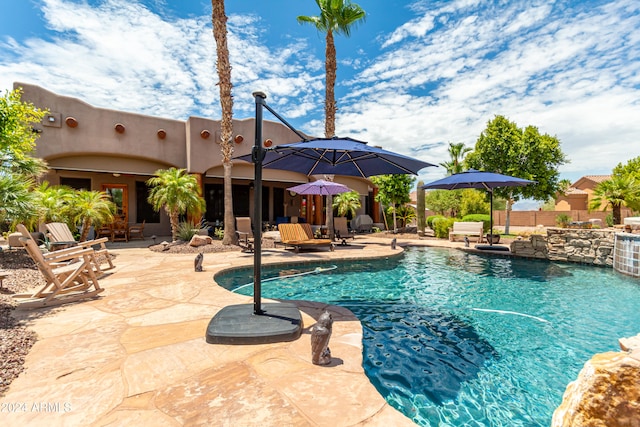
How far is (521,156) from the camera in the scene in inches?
789

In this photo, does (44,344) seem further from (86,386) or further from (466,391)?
(466,391)

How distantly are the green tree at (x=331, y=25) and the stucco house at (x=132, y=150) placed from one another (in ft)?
12.9

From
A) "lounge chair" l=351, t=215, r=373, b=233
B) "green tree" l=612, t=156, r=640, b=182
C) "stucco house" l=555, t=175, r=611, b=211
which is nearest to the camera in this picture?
"lounge chair" l=351, t=215, r=373, b=233

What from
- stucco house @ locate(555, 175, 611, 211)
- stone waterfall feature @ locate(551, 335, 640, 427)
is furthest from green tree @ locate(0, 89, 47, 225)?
stucco house @ locate(555, 175, 611, 211)

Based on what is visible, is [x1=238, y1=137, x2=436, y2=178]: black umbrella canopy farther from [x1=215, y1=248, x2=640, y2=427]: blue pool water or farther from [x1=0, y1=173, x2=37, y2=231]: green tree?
[x1=0, y1=173, x2=37, y2=231]: green tree

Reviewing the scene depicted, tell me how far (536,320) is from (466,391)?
2.61m

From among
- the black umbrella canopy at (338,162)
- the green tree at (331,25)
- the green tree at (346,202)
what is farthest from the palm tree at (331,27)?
the green tree at (346,202)

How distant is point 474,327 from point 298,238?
7.02 meters

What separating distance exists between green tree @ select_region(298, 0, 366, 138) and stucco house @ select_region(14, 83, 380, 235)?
3935 mm

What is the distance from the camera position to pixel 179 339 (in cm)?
289

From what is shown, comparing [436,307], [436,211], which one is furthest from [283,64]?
[436,211]

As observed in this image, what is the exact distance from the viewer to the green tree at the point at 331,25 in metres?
12.7

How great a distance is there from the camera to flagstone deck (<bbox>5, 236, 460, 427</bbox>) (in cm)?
178

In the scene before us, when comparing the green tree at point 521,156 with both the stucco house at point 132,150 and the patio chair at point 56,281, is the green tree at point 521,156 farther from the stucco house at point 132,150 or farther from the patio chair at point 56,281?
the patio chair at point 56,281
